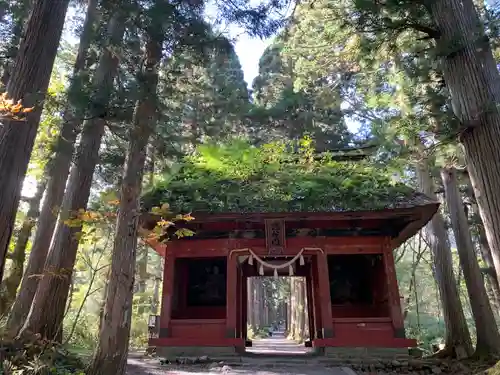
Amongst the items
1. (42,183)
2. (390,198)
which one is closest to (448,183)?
(390,198)

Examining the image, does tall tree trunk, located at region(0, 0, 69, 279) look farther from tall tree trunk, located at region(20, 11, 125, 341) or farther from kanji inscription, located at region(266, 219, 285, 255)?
kanji inscription, located at region(266, 219, 285, 255)

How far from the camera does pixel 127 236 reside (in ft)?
15.6

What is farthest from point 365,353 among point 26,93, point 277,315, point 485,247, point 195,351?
point 277,315

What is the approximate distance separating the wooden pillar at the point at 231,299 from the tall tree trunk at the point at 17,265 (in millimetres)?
4890

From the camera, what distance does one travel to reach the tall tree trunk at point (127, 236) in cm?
434

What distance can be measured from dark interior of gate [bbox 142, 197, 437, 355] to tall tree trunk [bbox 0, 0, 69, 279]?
3.43 metres

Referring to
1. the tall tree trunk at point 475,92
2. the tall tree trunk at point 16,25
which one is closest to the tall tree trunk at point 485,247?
the tall tree trunk at point 475,92

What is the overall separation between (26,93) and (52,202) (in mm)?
3940

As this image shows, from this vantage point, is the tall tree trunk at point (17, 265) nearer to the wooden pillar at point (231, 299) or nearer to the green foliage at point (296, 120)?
the wooden pillar at point (231, 299)

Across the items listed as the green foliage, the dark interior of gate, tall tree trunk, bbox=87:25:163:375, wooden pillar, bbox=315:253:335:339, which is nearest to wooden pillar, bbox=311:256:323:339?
the dark interior of gate

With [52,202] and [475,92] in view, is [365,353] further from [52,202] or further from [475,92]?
[52,202]

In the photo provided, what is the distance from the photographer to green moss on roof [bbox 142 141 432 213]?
7867 millimetres

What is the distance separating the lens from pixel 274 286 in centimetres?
3647

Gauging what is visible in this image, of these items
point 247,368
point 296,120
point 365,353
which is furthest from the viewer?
point 296,120
